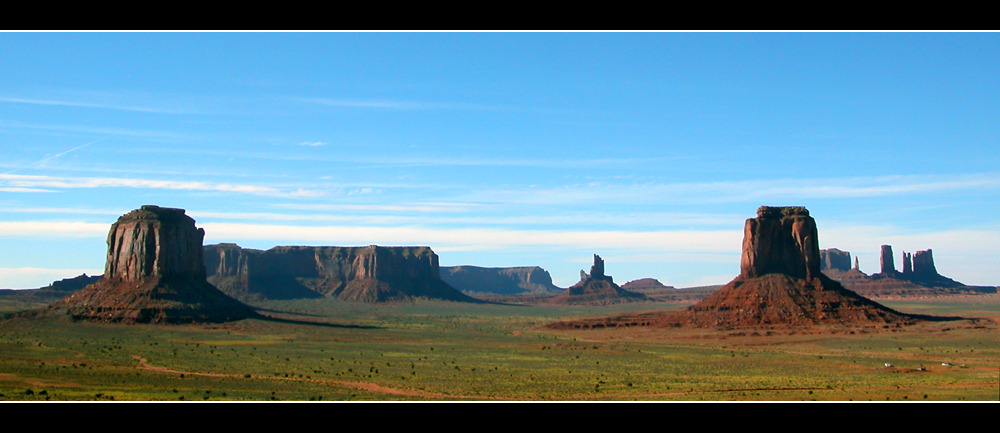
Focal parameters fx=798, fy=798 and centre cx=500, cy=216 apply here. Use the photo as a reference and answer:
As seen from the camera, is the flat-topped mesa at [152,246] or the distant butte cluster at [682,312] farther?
the flat-topped mesa at [152,246]

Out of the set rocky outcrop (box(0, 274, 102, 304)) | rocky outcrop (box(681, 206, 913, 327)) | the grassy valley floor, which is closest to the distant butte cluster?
rocky outcrop (box(681, 206, 913, 327))

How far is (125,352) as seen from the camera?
6475 centimetres

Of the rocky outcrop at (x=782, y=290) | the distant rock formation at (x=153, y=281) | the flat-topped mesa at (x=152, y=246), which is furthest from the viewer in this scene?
the flat-topped mesa at (x=152, y=246)

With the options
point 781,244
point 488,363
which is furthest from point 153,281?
point 781,244

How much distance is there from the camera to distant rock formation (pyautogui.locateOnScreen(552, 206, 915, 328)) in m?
92.2

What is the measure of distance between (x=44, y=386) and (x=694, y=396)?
107 ft

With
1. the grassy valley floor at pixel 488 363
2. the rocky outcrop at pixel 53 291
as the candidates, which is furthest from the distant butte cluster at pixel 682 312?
the rocky outcrop at pixel 53 291

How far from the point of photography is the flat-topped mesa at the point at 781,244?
323 feet

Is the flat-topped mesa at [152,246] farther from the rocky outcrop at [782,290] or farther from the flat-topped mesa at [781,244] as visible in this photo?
the flat-topped mesa at [781,244]

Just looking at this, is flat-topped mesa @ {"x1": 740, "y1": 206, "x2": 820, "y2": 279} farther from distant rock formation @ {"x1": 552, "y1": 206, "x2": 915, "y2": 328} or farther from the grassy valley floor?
the grassy valley floor

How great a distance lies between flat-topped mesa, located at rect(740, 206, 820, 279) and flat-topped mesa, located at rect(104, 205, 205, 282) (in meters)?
74.2

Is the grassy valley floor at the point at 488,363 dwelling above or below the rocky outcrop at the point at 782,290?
below
